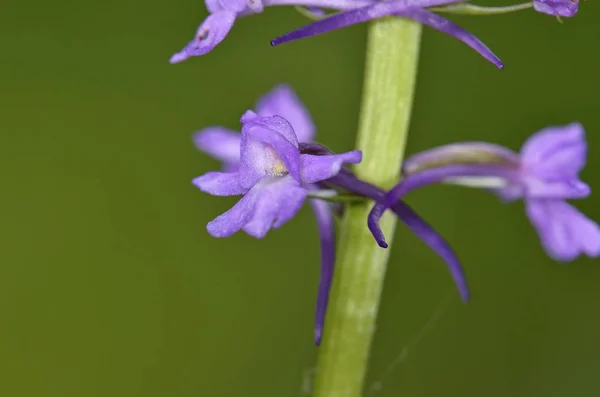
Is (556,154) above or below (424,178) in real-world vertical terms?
above

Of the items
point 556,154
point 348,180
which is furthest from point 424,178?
point 556,154

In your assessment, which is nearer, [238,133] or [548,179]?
[548,179]

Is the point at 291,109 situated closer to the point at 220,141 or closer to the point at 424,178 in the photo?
the point at 220,141

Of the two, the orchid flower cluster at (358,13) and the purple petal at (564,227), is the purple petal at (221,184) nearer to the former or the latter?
the orchid flower cluster at (358,13)

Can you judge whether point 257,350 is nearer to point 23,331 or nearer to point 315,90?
point 23,331

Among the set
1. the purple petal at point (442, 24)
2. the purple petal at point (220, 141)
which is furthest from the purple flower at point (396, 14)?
the purple petal at point (220, 141)
